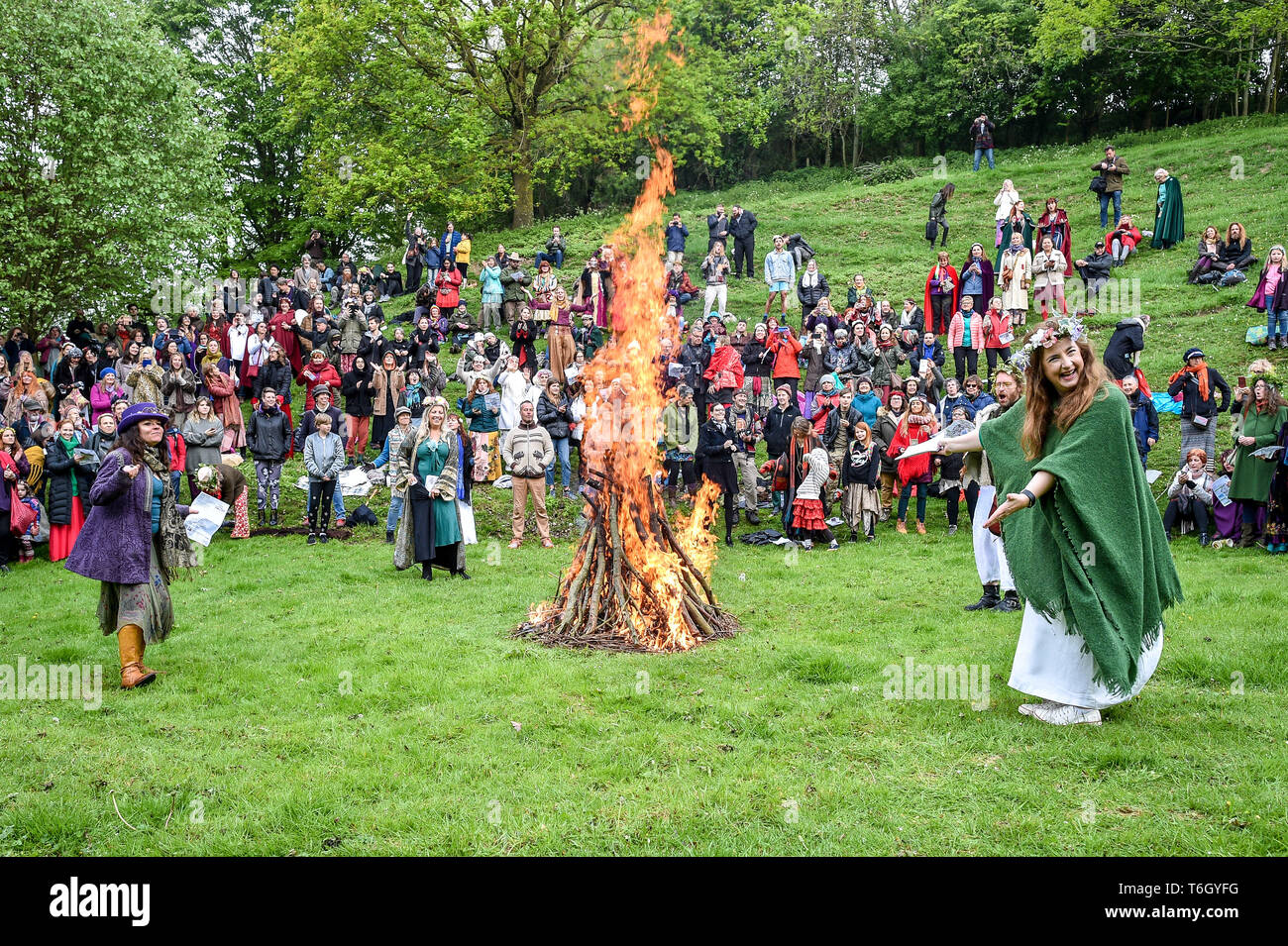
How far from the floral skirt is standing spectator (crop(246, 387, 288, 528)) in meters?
8.27

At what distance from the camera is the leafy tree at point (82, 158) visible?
2361cm

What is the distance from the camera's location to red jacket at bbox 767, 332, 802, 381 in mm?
19281

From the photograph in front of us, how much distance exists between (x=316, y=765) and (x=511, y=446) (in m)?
9.58

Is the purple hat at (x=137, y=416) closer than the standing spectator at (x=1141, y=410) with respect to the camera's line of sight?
Yes

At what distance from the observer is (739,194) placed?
4391 cm

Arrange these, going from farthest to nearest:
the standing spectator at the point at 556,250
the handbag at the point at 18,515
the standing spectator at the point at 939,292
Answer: the standing spectator at the point at 556,250
the standing spectator at the point at 939,292
the handbag at the point at 18,515

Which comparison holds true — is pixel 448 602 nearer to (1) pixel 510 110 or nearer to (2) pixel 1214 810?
Result: (2) pixel 1214 810

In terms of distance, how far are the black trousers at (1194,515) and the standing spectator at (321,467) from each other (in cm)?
1273

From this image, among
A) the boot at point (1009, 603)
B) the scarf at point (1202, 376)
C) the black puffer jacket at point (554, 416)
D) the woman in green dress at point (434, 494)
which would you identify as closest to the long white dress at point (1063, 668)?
the boot at point (1009, 603)

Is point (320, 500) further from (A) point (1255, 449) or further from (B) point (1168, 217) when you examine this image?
(B) point (1168, 217)

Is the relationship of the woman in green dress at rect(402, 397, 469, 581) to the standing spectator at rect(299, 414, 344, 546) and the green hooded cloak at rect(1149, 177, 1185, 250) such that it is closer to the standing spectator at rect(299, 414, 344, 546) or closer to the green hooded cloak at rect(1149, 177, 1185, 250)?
the standing spectator at rect(299, 414, 344, 546)

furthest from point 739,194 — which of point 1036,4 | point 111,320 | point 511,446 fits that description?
point 511,446

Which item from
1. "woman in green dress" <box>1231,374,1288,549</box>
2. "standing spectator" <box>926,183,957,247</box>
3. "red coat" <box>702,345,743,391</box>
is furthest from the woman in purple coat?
"standing spectator" <box>926,183,957,247</box>

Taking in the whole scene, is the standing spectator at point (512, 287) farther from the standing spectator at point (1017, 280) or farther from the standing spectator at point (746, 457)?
the standing spectator at point (1017, 280)
